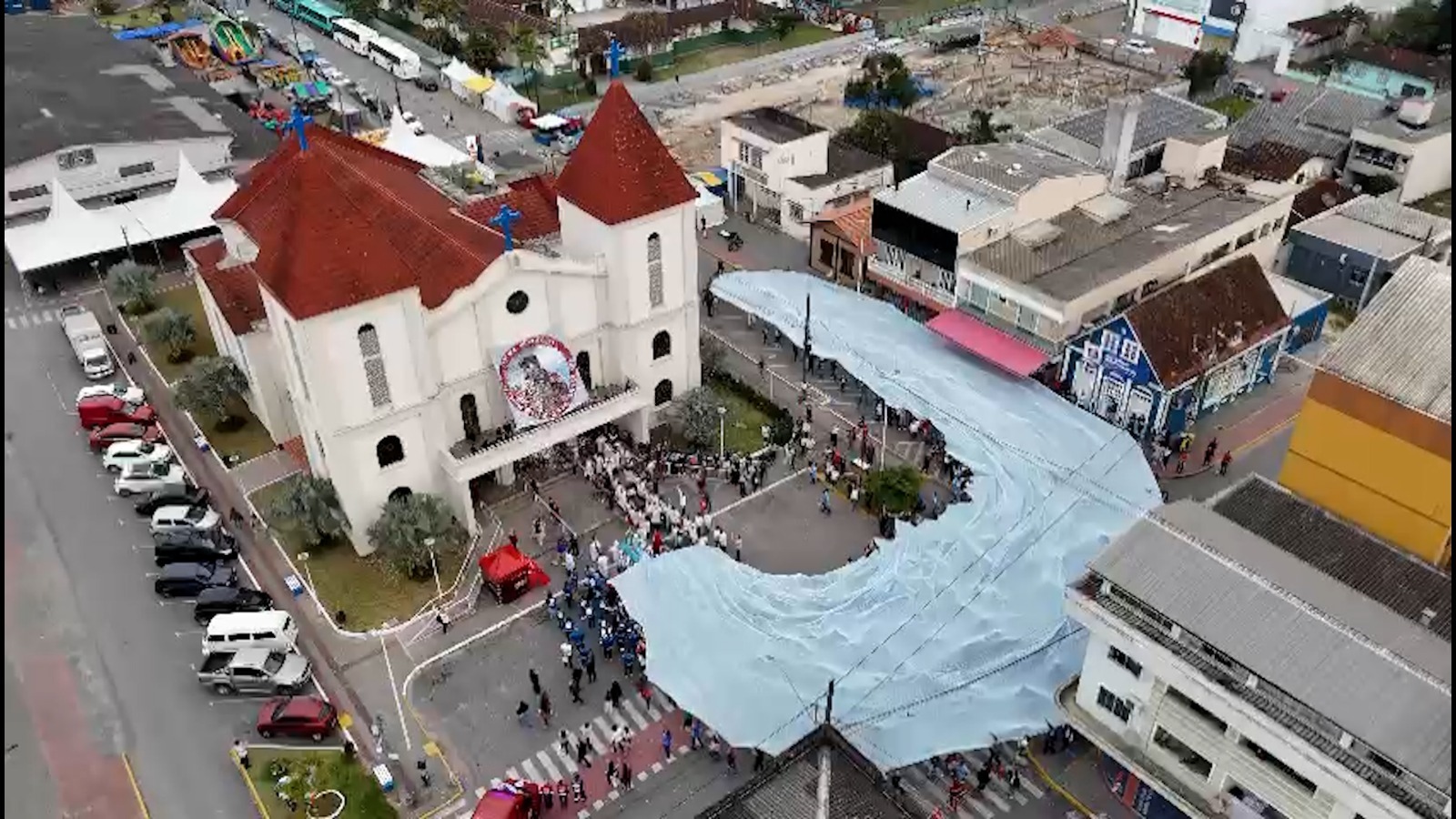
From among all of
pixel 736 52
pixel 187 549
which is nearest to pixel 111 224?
pixel 187 549

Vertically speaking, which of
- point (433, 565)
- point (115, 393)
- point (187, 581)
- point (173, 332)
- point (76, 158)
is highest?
point (76, 158)

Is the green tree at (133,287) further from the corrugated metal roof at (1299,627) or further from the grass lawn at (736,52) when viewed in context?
the corrugated metal roof at (1299,627)

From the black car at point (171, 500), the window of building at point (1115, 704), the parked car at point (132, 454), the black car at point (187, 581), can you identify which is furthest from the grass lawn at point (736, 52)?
the window of building at point (1115, 704)

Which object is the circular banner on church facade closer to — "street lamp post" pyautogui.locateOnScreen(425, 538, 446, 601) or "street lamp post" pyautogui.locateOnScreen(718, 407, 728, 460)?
"street lamp post" pyautogui.locateOnScreen(425, 538, 446, 601)

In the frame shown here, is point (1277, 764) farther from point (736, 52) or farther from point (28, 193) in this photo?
point (736, 52)

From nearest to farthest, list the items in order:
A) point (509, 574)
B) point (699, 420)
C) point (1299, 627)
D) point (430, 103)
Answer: point (1299, 627) < point (509, 574) < point (699, 420) < point (430, 103)

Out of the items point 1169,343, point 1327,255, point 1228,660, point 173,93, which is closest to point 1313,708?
point 1228,660
